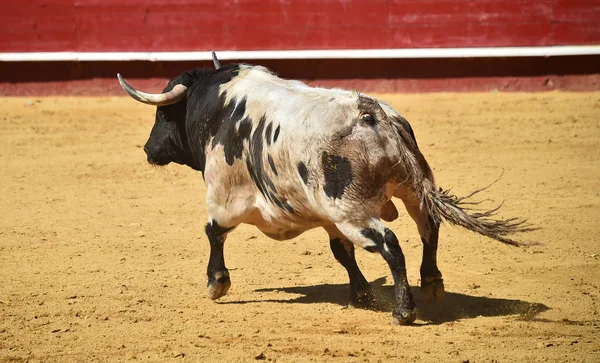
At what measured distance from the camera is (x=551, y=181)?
6.80 m

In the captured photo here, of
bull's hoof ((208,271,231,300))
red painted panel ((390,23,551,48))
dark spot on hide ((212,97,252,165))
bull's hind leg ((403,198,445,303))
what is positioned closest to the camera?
bull's hind leg ((403,198,445,303))

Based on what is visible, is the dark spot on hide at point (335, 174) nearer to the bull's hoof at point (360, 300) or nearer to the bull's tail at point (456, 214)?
the bull's tail at point (456, 214)

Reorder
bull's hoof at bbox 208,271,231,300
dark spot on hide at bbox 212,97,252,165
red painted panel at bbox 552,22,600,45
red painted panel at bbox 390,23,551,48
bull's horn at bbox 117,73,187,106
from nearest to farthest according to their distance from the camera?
dark spot on hide at bbox 212,97,252,165, bull's hoof at bbox 208,271,231,300, bull's horn at bbox 117,73,187,106, red painted panel at bbox 552,22,600,45, red painted panel at bbox 390,23,551,48

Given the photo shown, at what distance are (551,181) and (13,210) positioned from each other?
12.1 feet

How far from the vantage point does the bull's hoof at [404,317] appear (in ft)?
12.8

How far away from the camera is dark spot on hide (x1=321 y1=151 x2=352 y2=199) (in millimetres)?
3799

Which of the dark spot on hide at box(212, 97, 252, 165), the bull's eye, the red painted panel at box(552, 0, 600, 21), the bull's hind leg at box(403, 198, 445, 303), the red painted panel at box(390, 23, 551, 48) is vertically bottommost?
the bull's hind leg at box(403, 198, 445, 303)

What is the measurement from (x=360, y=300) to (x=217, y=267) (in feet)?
2.32

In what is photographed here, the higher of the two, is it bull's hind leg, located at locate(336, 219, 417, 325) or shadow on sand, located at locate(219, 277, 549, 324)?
bull's hind leg, located at locate(336, 219, 417, 325)

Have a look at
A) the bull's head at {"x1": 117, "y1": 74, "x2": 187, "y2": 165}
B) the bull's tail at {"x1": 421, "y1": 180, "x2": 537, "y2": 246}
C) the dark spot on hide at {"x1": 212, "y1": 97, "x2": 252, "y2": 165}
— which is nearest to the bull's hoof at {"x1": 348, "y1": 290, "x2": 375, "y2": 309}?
the bull's tail at {"x1": 421, "y1": 180, "x2": 537, "y2": 246}

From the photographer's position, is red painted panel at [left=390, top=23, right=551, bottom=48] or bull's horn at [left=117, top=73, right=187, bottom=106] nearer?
bull's horn at [left=117, top=73, right=187, bottom=106]

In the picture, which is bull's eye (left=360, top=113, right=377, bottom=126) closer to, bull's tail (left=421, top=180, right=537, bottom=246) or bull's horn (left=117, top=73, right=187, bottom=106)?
bull's tail (left=421, top=180, right=537, bottom=246)

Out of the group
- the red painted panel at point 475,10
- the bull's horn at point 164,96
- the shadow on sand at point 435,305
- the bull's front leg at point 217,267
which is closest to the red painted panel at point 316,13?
the red painted panel at point 475,10

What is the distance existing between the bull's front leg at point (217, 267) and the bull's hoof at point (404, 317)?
3.06 ft
